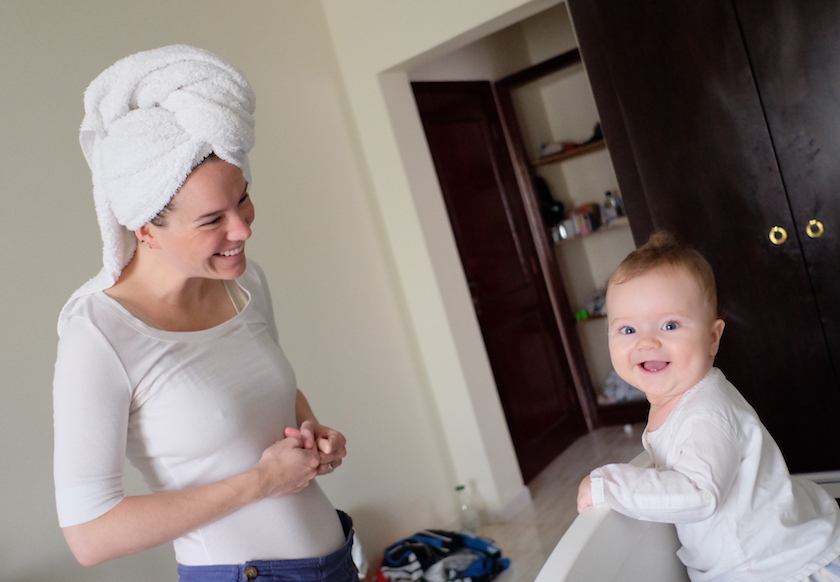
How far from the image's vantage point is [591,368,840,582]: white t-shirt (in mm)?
1172

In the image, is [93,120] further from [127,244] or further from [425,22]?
[425,22]

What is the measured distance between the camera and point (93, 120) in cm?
132

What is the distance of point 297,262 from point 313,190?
1.28ft

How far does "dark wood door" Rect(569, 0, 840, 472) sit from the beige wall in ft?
2.06

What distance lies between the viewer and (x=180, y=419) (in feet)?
4.36

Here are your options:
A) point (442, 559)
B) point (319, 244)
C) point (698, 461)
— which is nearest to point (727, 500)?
point (698, 461)

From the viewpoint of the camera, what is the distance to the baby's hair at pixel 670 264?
1.38m

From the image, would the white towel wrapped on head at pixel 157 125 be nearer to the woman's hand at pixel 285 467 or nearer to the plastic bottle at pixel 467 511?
the woman's hand at pixel 285 467

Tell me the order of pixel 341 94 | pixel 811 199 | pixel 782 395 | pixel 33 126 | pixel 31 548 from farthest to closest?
pixel 341 94, pixel 782 395, pixel 811 199, pixel 33 126, pixel 31 548

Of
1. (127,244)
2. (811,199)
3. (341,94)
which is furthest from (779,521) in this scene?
(341,94)

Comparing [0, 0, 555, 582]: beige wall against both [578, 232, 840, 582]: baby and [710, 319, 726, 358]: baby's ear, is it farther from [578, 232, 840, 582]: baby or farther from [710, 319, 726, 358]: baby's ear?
[710, 319, 726, 358]: baby's ear

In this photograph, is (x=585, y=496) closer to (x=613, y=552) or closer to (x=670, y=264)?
(x=613, y=552)

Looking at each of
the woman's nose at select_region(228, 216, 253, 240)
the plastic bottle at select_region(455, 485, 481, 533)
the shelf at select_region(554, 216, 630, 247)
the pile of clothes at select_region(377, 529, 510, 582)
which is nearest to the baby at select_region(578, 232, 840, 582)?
the woman's nose at select_region(228, 216, 253, 240)

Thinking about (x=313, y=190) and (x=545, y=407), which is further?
(x=545, y=407)
